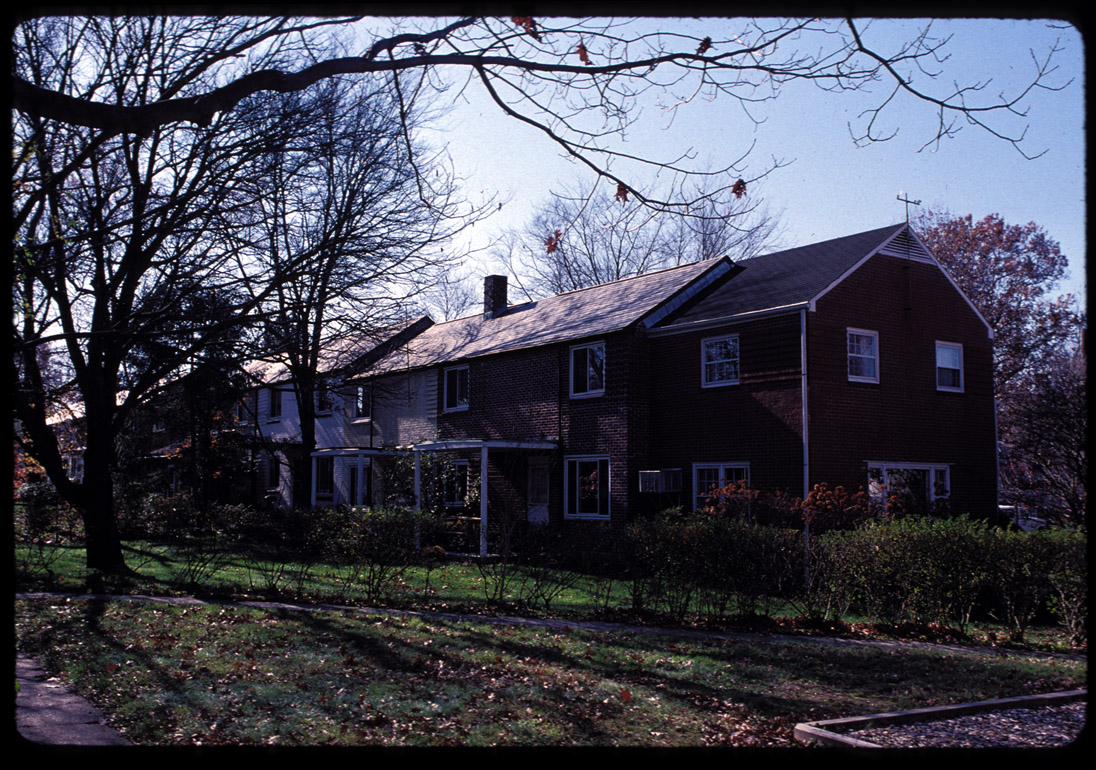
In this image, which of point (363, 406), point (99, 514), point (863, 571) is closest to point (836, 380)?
point (863, 571)

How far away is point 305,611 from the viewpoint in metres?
11.5

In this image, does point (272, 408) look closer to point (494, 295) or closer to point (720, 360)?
point (494, 295)

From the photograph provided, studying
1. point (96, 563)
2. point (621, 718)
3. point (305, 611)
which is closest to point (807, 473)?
point (305, 611)

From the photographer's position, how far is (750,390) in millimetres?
19719

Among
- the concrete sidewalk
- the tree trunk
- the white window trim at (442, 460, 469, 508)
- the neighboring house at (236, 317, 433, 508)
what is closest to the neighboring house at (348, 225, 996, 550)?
the white window trim at (442, 460, 469, 508)

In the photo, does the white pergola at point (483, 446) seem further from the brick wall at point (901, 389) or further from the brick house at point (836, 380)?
the brick wall at point (901, 389)

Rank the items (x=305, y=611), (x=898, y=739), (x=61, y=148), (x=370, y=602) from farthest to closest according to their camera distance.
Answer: (x=370, y=602) → (x=305, y=611) → (x=61, y=148) → (x=898, y=739)

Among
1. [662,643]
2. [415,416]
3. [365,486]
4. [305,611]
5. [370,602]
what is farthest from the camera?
[365,486]

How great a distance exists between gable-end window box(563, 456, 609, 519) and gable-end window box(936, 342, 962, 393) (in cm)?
854

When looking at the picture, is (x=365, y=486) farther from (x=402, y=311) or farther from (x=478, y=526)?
(x=402, y=311)

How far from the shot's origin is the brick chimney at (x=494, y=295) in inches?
1198

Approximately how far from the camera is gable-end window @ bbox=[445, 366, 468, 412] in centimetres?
2739

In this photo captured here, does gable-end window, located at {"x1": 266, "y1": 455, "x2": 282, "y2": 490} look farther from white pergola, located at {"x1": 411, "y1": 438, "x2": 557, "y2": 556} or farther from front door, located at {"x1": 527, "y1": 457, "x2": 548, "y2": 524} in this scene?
front door, located at {"x1": 527, "y1": 457, "x2": 548, "y2": 524}

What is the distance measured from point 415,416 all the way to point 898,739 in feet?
80.0
